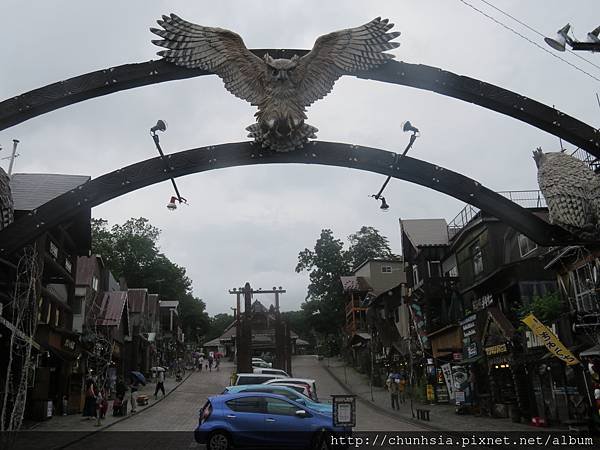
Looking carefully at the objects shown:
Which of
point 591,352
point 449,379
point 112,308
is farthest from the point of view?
point 112,308

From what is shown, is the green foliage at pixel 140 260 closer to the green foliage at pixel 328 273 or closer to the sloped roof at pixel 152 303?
the sloped roof at pixel 152 303

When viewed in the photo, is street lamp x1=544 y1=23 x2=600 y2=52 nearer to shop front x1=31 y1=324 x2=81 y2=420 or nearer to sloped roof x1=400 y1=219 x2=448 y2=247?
shop front x1=31 y1=324 x2=81 y2=420

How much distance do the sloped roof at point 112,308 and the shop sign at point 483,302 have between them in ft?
76.4

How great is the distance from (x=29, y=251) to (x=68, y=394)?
16.6m

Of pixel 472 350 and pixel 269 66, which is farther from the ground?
pixel 269 66

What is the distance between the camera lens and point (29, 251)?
12.1 meters

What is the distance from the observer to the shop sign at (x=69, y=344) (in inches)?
985

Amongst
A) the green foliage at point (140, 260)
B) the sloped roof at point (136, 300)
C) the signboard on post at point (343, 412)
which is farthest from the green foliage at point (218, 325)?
the signboard on post at point (343, 412)

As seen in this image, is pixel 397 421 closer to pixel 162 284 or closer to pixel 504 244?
pixel 504 244

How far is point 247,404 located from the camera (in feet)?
45.1

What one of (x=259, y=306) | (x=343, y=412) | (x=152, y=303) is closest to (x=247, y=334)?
(x=152, y=303)

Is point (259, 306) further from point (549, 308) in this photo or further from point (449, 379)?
point (549, 308)

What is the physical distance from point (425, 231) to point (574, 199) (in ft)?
103

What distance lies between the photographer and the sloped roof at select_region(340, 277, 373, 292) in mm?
57031
